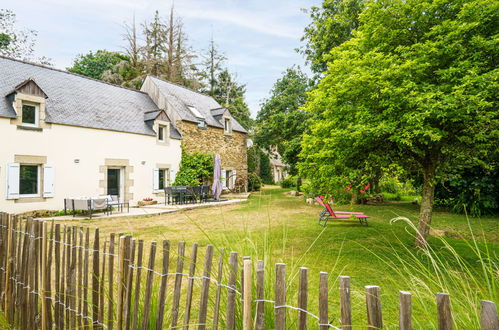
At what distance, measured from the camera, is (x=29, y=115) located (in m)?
11.1

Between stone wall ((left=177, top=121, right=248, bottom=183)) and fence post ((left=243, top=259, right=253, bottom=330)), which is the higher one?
stone wall ((left=177, top=121, right=248, bottom=183))

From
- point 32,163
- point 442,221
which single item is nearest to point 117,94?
point 32,163

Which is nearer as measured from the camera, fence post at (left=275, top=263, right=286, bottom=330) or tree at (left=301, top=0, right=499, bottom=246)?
fence post at (left=275, top=263, right=286, bottom=330)

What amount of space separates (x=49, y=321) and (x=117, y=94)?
15905 millimetres

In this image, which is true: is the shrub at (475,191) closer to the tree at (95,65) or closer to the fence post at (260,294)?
the fence post at (260,294)

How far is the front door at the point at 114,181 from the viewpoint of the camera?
13.7m

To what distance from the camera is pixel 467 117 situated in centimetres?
390

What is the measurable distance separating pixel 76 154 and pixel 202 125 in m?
8.31

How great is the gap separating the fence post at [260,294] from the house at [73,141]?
40.3ft

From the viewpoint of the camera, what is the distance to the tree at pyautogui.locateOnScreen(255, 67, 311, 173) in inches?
742

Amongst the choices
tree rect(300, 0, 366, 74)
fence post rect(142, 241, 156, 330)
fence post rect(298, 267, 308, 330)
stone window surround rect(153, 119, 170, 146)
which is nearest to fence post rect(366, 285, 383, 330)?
fence post rect(298, 267, 308, 330)

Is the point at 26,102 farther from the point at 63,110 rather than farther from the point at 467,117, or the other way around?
the point at 467,117

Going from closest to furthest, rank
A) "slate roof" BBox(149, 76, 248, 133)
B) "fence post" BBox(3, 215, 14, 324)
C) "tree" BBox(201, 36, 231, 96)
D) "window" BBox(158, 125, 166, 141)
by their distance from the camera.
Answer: "fence post" BBox(3, 215, 14, 324), "window" BBox(158, 125, 166, 141), "slate roof" BBox(149, 76, 248, 133), "tree" BBox(201, 36, 231, 96)

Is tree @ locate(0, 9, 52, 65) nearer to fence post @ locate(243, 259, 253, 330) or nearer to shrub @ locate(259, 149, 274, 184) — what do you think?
shrub @ locate(259, 149, 274, 184)
